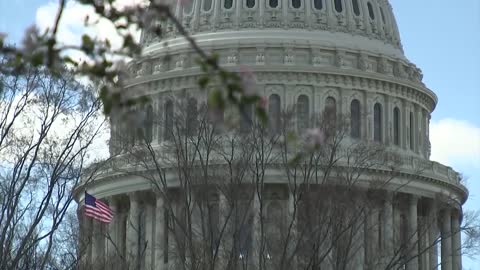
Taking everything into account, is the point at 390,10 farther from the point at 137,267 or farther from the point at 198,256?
the point at 198,256

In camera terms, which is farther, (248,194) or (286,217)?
(286,217)

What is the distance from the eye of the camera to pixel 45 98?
53219 mm

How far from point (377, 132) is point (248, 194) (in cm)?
4327

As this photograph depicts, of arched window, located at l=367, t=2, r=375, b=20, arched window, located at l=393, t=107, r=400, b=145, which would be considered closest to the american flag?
arched window, located at l=393, t=107, r=400, b=145

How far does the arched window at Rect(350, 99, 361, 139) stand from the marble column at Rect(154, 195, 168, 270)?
13.9 metres

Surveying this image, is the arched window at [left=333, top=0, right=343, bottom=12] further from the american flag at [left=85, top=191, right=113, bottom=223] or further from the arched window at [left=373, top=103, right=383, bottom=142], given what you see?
the american flag at [left=85, top=191, right=113, bottom=223]

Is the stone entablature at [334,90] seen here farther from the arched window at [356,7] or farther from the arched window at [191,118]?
the arched window at [191,118]

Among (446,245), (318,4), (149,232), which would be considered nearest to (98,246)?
(149,232)

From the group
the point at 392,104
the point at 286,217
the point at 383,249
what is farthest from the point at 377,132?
the point at 383,249

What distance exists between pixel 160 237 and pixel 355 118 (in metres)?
16.3

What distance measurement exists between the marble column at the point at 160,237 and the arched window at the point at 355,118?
13.9 meters

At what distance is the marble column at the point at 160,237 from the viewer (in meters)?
96.2

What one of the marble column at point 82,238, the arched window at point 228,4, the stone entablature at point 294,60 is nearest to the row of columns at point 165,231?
the marble column at point 82,238

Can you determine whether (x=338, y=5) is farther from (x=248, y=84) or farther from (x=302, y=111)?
(x=248, y=84)
